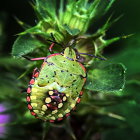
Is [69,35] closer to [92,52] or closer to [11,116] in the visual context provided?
[92,52]

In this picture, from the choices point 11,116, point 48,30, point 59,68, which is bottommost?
point 11,116

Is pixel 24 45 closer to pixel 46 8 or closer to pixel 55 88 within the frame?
pixel 46 8

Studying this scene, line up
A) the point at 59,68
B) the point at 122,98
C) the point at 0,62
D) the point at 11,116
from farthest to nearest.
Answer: the point at 0,62
the point at 11,116
the point at 122,98
the point at 59,68

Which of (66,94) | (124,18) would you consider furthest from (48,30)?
(124,18)

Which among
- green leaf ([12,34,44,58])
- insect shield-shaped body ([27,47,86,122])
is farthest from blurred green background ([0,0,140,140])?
insect shield-shaped body ([27,47,86,122])

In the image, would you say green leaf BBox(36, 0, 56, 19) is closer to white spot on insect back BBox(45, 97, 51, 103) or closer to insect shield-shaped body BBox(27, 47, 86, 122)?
insect shield-shaped body BBox(27, 47, 86, 122)

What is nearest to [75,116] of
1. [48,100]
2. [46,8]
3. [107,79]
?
[107,79]
